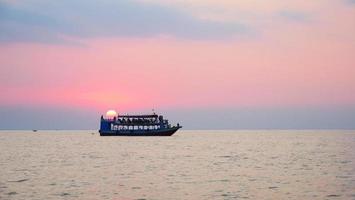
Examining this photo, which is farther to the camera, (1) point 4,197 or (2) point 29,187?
(2) point 29,187

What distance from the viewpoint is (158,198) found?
3014 cm

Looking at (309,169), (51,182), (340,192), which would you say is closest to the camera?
(340,192)

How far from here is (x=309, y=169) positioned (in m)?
49.6

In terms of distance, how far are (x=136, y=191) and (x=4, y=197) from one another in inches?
318

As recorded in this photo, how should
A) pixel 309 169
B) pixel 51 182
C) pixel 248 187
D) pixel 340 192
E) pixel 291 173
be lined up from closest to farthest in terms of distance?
Answer: pixel 340 192, pixel 248 187, pixel 51 182, pixel 291 173, pixel 309 169

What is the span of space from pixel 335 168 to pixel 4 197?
3249 cm

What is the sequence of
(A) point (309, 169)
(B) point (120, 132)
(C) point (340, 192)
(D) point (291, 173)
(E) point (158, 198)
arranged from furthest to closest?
(B) point (120, 132) → (A) point (309, 169) → (D) point (291, 173) → (C) point (340, 192) → (E) point (158, 198)

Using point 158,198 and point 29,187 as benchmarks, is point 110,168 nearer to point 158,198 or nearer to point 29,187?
point 29,187

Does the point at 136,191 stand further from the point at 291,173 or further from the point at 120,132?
the point at 120,132

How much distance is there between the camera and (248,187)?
115ft

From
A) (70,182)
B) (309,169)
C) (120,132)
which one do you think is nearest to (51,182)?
(70,182)

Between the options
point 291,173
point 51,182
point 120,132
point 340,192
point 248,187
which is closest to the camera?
point 340,192

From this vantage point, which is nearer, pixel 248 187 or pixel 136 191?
pixel 136 191

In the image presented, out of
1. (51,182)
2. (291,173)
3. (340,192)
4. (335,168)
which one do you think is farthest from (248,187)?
(335,168)
